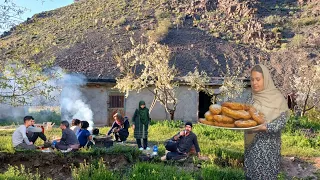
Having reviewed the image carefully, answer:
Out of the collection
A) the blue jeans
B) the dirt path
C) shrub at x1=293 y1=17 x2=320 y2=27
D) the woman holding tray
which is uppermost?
shrub at x1=293 y1=17 x2=320 y2=27

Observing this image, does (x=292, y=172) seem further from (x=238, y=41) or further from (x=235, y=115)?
(x=238, y=41)

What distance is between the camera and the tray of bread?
4.23 meters

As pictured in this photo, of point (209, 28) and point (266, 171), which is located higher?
point (209, 28)

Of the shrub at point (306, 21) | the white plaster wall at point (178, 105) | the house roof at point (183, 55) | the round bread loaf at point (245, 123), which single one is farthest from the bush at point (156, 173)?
the shrub at point (306, 21)

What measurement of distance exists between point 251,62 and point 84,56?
16639mm

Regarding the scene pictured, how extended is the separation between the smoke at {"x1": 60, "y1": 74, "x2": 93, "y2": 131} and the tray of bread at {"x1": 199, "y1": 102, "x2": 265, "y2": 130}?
49.4ft

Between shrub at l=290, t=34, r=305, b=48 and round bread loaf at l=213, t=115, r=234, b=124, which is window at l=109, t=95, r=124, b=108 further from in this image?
shrub at l=290, t=34, r=305, b=48

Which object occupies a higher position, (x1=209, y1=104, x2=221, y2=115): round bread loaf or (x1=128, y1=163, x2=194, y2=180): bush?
(x1=209, y1=104, x2=221, y2=115): round bread loaf

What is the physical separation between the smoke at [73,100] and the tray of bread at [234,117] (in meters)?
15.1

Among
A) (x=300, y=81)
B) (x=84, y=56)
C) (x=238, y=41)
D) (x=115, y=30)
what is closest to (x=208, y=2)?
(x=238, y=41)

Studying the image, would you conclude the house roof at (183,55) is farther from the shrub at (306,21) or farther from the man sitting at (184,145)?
Result: the man sitting at (184,145)

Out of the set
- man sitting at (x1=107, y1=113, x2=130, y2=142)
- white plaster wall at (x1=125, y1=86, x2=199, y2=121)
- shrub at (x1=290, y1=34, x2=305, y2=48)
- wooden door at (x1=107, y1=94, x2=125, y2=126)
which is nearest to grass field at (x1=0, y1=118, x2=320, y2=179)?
man sitting at (x1=107, y1=113, x2=130, y2=142)

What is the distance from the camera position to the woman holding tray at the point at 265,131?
14.6ft

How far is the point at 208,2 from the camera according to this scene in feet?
154
